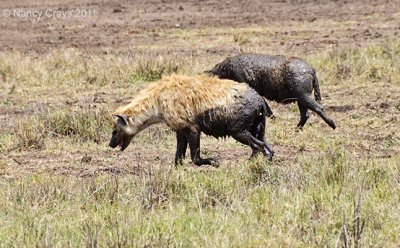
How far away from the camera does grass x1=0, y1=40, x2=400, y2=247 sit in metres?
5.94

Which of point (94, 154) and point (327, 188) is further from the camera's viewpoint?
point (94, 154)

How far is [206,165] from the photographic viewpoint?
945 centimetres

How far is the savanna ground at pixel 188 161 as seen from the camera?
6.06 metres

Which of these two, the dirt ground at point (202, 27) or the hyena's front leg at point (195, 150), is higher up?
the hyena's front leg at point (195, 150)

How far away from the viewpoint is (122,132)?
9.34m

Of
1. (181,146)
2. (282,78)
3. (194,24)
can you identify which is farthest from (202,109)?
(194,24)

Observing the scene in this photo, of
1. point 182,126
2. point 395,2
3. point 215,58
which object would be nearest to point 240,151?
point 182,126

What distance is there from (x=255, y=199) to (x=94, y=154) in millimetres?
3745

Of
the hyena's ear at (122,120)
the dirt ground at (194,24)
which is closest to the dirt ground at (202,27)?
the dirt ground at (194,24)

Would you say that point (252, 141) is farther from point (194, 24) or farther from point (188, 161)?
point (194, 24)

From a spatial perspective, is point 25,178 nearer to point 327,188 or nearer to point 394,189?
point 327,188

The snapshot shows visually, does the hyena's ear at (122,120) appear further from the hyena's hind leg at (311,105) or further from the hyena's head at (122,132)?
the hyena's hind leg at (311,105)

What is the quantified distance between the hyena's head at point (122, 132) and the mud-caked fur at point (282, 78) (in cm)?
251

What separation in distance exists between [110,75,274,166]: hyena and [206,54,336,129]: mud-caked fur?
2.42 m
